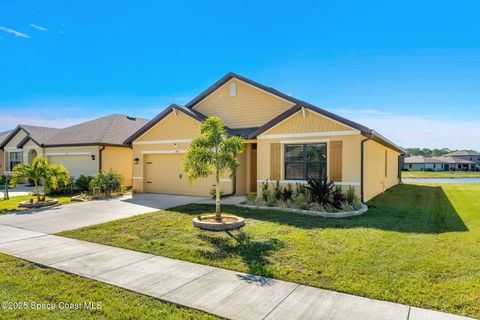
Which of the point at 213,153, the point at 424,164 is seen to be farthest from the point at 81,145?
the point at 424,164

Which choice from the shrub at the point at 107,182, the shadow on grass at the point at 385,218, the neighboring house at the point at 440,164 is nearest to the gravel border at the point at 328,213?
the shadow on grass at the point at 385,218

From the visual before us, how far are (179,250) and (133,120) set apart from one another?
810 inches

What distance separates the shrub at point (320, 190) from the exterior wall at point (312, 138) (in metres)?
0.78

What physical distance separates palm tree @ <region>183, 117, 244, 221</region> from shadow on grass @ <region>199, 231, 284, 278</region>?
4.63ft

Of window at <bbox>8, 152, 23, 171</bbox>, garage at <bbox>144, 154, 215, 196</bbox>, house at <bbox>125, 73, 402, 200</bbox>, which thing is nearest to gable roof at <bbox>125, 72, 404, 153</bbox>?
house at <bbox>125, 73, 402, 200</bbox>

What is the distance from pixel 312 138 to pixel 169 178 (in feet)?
27.0

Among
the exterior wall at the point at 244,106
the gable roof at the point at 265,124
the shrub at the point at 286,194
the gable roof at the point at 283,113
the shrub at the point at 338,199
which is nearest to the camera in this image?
the shrub at the point at 338,199

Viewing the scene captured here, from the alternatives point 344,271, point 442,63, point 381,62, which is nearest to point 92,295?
point 344,271

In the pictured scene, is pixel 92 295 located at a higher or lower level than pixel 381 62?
lower

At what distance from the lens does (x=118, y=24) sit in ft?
47.0

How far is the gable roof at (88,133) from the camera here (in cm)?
1969

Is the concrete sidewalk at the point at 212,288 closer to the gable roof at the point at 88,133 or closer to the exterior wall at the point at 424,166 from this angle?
the gable roof at the point at 88,133

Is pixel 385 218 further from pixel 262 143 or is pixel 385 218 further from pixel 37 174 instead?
pixel 37 174

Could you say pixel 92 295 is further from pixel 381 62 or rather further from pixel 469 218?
pixel 381 62
